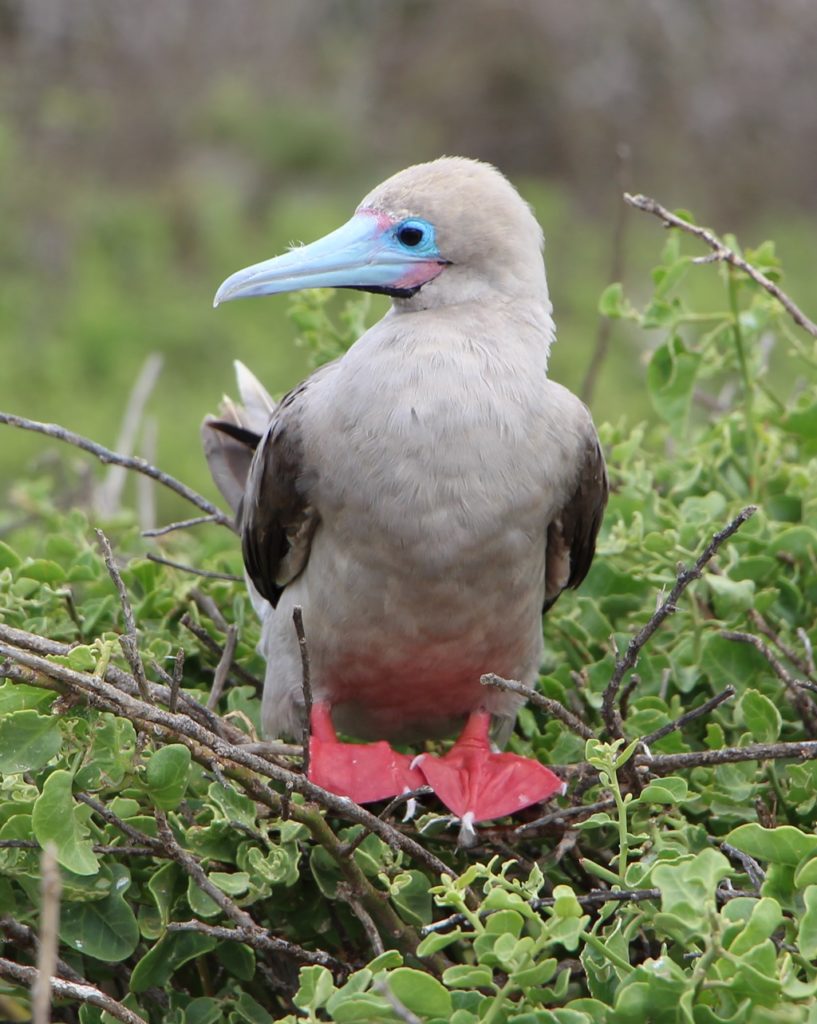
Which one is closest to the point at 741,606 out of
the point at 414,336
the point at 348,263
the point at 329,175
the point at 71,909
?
the point at 414,336

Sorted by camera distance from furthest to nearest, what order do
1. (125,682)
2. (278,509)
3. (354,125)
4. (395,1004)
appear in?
(354,125) → (278,509) → (125,682) → (395,1004)

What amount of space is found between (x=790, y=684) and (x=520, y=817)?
0.68 m

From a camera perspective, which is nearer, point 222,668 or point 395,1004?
point 395,1004

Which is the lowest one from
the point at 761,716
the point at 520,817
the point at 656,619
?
the point at 520,817

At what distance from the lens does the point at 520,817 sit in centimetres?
316

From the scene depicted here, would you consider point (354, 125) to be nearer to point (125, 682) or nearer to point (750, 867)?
point (125, 682)

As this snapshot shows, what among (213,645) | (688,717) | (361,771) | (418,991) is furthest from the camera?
(361,771)

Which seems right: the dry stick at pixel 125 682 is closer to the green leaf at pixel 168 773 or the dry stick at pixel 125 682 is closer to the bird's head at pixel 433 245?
the green leaf at pixel 168 773

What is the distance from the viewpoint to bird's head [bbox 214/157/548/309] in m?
3.36

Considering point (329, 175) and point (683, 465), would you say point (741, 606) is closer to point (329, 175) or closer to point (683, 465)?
point (683, 465)

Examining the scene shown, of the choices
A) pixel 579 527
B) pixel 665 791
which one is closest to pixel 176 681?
pixel 665 791

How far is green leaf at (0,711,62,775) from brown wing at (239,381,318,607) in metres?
1.25

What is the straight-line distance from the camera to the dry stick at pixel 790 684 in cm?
277

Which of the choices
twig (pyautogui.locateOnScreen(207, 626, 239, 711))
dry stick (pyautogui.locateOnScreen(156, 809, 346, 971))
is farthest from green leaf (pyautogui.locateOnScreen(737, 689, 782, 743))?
twig (pyautogui.locateOnScreen(207, 626, 239, 711))
